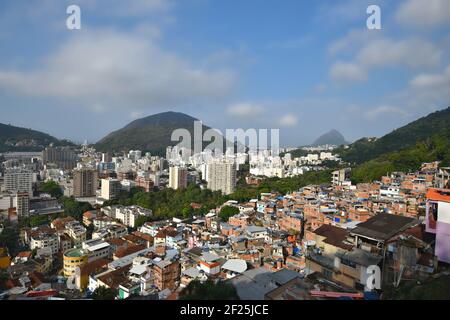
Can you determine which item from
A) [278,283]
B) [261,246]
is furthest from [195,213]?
[278,283]

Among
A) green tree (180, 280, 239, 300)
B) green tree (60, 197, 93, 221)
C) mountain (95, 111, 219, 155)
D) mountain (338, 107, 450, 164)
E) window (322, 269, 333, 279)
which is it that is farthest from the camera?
mountain (95, 111, 219, 155)

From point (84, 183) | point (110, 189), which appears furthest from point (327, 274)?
point (84, 183)

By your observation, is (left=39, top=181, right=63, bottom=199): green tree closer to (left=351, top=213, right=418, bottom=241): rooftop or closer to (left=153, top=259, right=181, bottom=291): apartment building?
(left=153, top=259, right=181, bottom=291): apartment building

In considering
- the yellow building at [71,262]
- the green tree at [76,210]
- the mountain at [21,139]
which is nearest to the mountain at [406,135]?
the green tree at [76,210]

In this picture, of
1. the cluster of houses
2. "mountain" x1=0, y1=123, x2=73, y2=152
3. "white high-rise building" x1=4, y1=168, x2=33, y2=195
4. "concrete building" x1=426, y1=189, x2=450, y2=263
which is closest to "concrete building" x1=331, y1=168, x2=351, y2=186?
the cluster of houses

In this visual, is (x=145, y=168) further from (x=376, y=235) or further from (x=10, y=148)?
(x=376, y=235)
